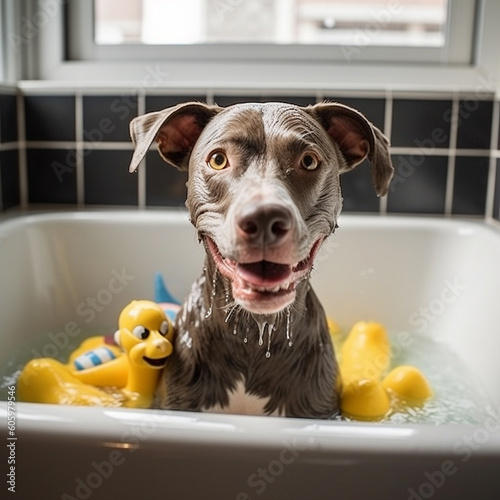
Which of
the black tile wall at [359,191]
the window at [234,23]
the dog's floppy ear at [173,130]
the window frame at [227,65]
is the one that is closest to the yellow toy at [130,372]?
the dog's floppy ear at [173,130]

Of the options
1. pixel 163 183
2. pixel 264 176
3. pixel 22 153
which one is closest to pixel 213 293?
pixel 264 176

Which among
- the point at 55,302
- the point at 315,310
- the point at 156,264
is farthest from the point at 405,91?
the point at 55,302

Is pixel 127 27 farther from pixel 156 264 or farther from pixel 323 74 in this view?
pixel 156 264

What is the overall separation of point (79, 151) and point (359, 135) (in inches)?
44.0

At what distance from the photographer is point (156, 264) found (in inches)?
70.4

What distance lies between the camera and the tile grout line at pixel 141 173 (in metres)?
1.86

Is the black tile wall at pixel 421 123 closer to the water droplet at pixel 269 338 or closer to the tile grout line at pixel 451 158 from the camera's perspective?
the tile grout line at pixel 451 158

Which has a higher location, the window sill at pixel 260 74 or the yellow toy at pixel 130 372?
the window sill at pixel 260 74

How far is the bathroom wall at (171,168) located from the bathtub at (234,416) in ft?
0.38

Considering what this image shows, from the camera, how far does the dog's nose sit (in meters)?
0.75

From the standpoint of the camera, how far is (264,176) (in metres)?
0.84

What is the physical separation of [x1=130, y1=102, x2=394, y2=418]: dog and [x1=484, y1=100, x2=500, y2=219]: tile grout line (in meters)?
0.95

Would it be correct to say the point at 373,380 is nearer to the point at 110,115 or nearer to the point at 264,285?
the point at 264,285

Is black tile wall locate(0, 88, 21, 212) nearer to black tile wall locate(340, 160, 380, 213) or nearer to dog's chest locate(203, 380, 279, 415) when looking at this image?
black tile wall locate(340, 160, 380, 213)
